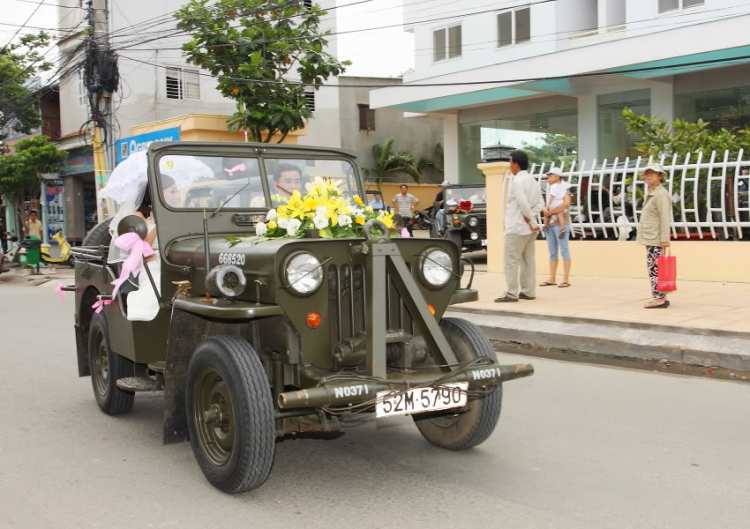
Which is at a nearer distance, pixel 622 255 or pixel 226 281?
pixel 226 281

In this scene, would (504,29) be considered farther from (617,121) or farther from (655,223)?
(655,223)

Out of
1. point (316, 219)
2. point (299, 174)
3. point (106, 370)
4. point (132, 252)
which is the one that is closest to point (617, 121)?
point (299, 174)

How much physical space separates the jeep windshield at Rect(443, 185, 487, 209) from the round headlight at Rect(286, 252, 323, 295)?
46.2ft

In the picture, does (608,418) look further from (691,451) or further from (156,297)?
(156,297)

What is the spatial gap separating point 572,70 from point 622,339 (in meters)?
12.9

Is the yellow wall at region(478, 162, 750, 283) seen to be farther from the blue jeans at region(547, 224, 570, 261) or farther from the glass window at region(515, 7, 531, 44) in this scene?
the glass window at region(515, 7, 531, 44)

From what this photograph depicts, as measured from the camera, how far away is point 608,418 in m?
5.49

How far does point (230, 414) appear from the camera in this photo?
13.0 ft

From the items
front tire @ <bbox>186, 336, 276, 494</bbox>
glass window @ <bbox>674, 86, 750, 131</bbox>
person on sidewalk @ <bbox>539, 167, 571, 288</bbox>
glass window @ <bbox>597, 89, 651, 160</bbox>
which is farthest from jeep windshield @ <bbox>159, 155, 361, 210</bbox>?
glass window @ <bbox>597, 89, 651, 160</bbox>

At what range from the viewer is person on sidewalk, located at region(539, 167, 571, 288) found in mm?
11172

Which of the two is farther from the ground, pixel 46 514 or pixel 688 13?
pixel 688 13

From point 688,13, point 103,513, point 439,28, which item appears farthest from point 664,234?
point 439,28

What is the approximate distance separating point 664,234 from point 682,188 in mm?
2648

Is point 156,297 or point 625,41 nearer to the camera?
point 156,297
